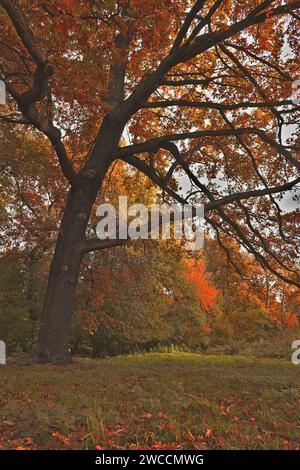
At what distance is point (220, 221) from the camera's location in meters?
15.1

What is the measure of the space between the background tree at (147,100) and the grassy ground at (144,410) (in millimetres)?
3256

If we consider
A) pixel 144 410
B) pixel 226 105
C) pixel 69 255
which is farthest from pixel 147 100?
pixel 144 410

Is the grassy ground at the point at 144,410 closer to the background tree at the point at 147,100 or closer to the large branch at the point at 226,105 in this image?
the background tree at the point at 147,100

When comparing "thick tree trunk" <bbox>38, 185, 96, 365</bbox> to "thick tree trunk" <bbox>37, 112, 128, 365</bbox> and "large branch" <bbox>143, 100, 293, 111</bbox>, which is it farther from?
"large branch" <bbox>143, 100, 293, 111</bbox>

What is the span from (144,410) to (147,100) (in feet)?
30.4

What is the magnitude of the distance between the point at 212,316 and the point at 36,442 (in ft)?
115

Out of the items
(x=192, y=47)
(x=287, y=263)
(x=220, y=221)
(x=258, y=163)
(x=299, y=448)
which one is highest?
(x=192, y=47)

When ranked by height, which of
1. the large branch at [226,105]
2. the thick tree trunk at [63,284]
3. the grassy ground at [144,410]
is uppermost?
the large branch at [226,105]

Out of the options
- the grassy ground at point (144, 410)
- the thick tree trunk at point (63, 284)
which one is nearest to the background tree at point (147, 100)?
the thick tree trunk at point (63, 284)

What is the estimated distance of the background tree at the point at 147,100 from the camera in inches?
332

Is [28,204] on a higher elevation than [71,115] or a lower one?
lower

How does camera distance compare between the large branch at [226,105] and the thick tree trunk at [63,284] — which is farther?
the thick tree trunk at [63,284]
